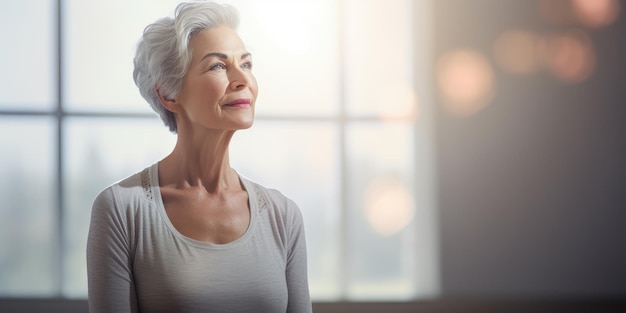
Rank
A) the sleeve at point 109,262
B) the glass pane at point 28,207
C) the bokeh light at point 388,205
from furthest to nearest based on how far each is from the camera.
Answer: the bokeh light at point 388,205 < the glass pane at point 28,207 < the sleeve at point 109,262

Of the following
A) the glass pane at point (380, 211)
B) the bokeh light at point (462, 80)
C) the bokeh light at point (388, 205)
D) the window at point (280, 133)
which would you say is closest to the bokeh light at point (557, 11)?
the bokeh light at point (462, 80)

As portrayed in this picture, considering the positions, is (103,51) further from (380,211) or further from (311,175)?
(380,211)

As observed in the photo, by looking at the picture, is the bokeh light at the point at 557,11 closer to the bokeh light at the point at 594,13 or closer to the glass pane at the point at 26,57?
the bokeh light at the point at 594,13

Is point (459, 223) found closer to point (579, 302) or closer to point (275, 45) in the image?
point (579, 302)

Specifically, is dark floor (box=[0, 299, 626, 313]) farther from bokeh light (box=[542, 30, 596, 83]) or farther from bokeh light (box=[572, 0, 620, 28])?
bokeh light (box=[572, 0, 620, 28])

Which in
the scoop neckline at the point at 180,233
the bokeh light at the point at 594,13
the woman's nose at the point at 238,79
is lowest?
the scoop neckline at the point at 180,233

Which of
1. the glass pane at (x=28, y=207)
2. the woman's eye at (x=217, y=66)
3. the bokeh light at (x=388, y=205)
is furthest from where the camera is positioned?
the bokeh light at (x=388, y=205)

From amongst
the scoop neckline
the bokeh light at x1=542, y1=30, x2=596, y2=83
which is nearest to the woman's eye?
the scoop neckline

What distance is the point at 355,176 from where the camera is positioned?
1.81m

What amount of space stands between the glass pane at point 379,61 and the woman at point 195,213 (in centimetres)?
53

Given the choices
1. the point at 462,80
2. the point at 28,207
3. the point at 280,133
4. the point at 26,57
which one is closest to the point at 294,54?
the point at 280,133

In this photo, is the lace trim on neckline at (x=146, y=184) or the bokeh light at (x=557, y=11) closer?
the lace trim on neckline at (x=146, y=184)

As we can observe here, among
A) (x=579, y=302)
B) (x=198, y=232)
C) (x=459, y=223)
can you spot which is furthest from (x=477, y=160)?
(x=198, y=232)

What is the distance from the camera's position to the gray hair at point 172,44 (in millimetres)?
1266
